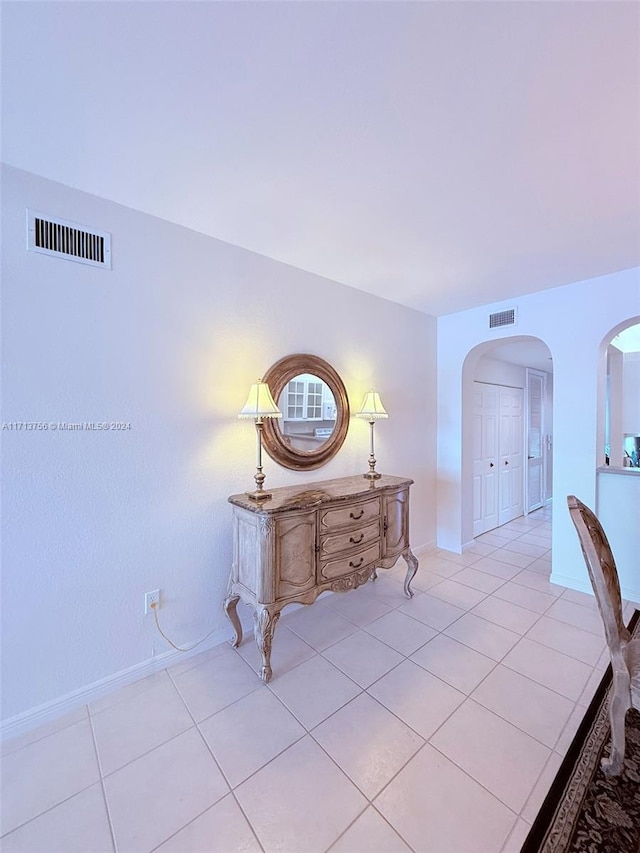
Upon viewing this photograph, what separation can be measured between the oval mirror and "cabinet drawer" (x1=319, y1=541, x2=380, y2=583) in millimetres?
739

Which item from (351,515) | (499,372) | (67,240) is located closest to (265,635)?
(351,515)

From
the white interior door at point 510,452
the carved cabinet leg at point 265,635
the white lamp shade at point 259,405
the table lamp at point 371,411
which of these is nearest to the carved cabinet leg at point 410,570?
the table lamp at point 371,411

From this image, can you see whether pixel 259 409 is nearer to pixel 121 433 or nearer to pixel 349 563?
pixel 121 433

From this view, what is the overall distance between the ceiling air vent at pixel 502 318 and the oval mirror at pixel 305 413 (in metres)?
1.71

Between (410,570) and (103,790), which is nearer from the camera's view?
(103,790)

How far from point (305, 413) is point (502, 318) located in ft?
7.16

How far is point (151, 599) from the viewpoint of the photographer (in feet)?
6.29

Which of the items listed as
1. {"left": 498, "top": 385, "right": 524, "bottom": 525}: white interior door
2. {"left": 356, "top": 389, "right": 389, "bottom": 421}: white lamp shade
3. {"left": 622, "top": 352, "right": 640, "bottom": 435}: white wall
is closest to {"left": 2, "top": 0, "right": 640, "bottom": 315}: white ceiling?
{"left": 356, "top": 389, "right": 389, "bottom": 421}: white lamp shade

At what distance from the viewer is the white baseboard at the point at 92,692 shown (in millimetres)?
1530

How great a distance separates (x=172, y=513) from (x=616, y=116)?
275cm

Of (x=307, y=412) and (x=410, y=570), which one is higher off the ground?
(x=307, y=412)

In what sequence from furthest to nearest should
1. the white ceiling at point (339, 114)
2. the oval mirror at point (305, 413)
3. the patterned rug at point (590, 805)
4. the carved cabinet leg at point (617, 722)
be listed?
the oval mirror at point (305, 413)
the carved cabinet leg at point (617, 722)
the patterned rug at point (590, 805)
the white ceiling at point (339, 114)

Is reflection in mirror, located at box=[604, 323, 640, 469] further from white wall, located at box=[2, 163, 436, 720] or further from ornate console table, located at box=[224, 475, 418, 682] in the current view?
white wall, located at box=[2, 163, 436, 720]

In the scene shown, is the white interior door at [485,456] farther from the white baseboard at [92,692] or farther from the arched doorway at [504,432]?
the white baseboard at [92,692]
